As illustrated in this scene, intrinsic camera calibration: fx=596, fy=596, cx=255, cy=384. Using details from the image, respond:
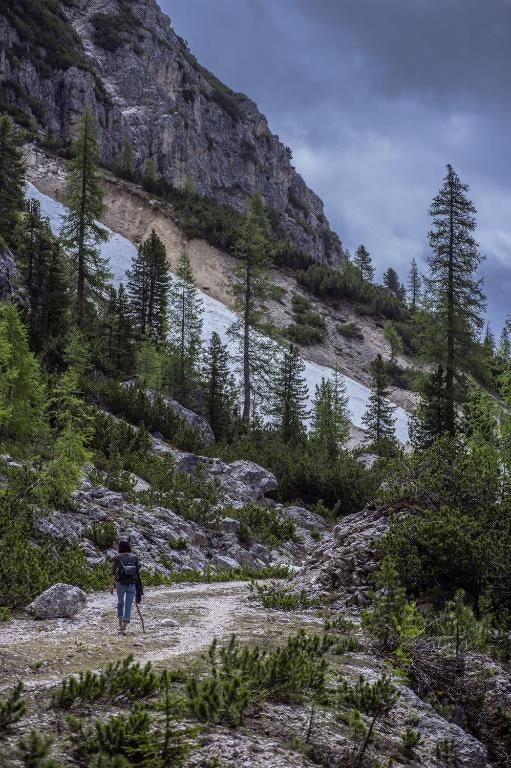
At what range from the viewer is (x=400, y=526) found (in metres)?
12.1

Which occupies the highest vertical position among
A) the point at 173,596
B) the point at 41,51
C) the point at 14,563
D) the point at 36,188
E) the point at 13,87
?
the point at 41,51

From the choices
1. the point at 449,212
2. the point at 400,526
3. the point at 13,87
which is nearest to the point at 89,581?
the point at 400,526

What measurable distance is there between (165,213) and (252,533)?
2070 inches

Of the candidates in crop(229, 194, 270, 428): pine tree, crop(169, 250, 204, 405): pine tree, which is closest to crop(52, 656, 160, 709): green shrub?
crop(229, 194, 270, 428): pine tree

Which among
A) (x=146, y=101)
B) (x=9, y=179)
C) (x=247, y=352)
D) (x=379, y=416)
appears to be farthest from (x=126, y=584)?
(x=146, y=101)

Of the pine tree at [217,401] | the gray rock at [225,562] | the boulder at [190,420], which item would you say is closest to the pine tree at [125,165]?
the pine tree at [217,401]

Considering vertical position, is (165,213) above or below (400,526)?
above

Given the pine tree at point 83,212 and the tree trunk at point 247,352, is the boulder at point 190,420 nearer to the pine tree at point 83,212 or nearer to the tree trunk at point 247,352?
the tree trunk at point 247,352

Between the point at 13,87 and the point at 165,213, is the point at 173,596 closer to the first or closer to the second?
the point at 165,213

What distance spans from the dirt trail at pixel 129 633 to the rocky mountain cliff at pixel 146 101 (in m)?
70.8

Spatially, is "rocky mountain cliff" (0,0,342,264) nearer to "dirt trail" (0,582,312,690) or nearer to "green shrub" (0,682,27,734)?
"dirt trail" (0,582,312,690)

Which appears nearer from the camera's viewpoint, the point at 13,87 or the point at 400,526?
the point at 400,526

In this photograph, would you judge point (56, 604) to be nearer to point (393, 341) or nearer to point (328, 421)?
point (328, 421)

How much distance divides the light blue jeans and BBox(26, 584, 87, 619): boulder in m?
1.16
